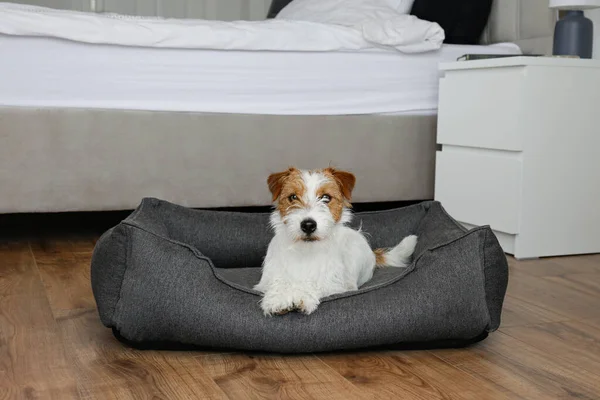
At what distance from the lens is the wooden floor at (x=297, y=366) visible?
4.49 feet

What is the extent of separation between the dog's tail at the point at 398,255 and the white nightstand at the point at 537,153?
1.92 feet

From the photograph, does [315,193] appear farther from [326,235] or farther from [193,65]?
[193,65]

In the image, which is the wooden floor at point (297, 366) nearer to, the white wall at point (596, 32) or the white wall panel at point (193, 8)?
the white wall at point (596, 32)

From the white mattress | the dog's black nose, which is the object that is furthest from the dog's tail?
the white mattress

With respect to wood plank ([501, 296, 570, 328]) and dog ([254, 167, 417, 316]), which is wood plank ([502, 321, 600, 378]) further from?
dog ([254, 167, 417, 316])

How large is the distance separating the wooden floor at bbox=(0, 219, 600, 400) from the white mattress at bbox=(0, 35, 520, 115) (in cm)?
95

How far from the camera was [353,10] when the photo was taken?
3318 millimetres

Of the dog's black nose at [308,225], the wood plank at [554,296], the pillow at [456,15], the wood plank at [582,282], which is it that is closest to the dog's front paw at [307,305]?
the dog's black nose at [308,225]

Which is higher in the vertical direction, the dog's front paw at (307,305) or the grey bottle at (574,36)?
the grey bottle at (574,36)

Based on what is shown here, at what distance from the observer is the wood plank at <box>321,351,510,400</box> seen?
136cm

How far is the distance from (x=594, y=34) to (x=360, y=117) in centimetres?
93

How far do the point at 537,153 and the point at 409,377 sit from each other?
1360 mm

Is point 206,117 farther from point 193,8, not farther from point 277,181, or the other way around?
point 193,8

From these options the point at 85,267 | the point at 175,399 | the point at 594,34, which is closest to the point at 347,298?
the point at 175,399
